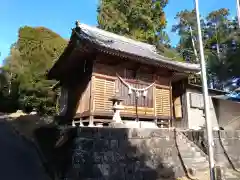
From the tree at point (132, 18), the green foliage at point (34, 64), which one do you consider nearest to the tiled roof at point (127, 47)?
the green foliage at point (34, 64)

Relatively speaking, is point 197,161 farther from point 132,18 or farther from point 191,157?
point 132,18

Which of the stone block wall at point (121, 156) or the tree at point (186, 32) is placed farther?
the tree at point (186, 32)

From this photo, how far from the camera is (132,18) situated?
97.8ft

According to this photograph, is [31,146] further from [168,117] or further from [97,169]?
[168,117]

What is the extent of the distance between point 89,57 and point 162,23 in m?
20.7

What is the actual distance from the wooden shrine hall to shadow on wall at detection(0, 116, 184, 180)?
2393 millimetres

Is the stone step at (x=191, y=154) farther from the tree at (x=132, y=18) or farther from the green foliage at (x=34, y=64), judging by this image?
the tree at (x=132, y=18)

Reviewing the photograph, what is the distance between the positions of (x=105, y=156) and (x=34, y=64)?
65.3ft

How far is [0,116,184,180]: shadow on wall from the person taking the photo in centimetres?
815

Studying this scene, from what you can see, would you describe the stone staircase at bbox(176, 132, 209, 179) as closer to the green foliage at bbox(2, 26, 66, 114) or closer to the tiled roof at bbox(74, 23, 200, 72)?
the tiled roof at bbox(74, 23, 200, 72)

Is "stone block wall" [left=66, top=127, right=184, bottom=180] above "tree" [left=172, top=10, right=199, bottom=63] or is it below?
below

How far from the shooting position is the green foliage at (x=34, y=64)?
75.5ft

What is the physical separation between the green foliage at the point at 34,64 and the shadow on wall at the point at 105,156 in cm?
1264

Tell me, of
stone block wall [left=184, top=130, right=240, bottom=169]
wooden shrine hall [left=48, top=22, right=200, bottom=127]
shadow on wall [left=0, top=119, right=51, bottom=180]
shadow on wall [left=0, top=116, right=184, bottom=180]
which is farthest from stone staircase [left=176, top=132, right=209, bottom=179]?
shadow on wall [left=0, top=119, right=51, bottom=180]
